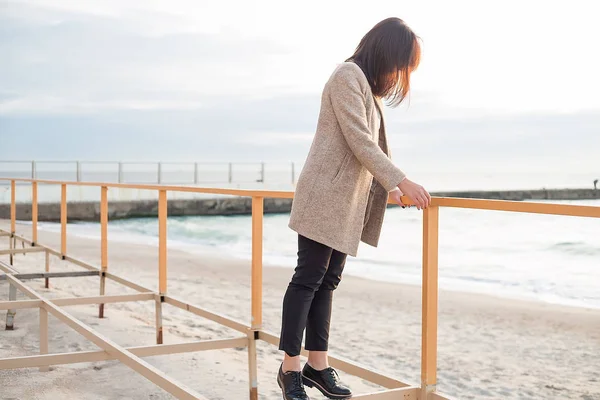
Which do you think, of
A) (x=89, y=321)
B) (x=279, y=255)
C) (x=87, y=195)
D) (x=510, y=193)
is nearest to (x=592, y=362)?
(x=89, y=321)

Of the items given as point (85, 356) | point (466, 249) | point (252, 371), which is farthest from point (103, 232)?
point (466, 249)

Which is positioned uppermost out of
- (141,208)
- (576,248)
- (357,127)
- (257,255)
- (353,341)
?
(357,127)

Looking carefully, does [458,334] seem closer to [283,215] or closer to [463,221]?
[283,215]

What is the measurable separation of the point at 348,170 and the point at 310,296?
0.39 meters

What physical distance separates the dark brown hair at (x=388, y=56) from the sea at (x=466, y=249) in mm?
7852

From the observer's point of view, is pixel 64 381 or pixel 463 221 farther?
pixel 463 221

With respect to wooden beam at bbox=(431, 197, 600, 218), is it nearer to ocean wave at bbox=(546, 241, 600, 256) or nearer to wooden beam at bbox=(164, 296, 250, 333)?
wooden beam at bbox=(164, 296, 250, 333)

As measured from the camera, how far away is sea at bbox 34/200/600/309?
10.9m

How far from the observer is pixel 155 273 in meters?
8.70

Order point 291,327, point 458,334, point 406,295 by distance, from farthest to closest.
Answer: point 406,295 → point 458,334 → point 291,327

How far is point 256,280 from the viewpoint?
2.84m

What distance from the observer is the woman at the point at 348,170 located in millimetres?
1857

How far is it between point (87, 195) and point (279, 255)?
8729 millimetres

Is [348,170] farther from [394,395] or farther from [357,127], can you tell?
[394,395]
